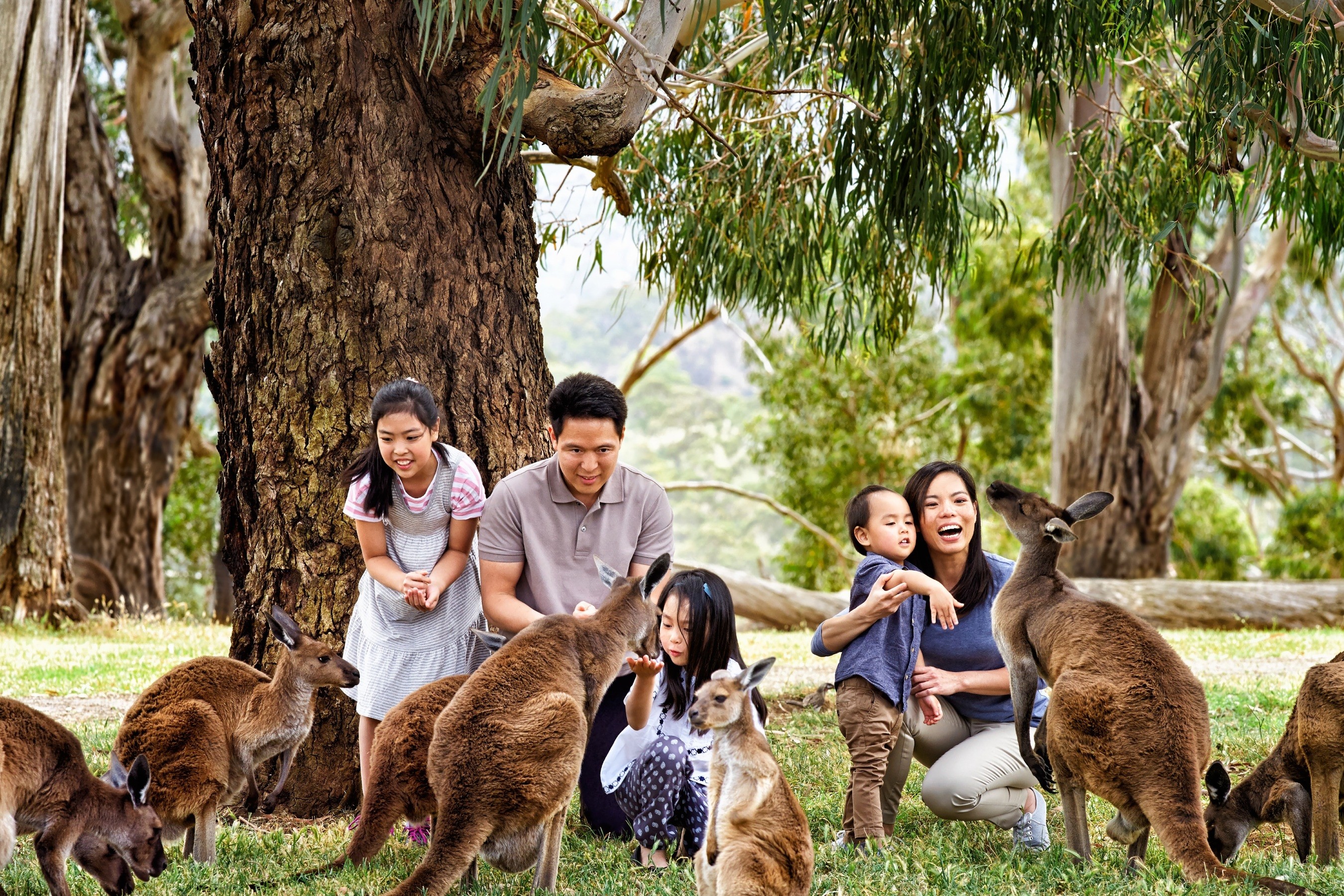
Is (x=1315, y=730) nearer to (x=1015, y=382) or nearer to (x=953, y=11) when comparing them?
(x=953, y=11)

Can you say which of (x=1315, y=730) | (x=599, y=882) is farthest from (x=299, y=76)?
(x=1315, y=730)

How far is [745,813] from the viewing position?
314 cm

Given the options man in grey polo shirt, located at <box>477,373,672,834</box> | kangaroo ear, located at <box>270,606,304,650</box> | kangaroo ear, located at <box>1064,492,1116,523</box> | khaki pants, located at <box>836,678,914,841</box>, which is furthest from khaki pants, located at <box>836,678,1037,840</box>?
kangaroo ear, located at <box>270,606,304,650</box>

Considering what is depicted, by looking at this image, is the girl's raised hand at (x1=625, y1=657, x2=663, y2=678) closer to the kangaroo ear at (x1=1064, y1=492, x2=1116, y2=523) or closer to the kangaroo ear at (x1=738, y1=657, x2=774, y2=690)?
the kangaroo ear at (x1=738, y1=657, x2=774, y2=690)

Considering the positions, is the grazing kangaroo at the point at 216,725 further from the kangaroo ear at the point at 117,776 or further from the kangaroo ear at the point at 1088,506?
the kangaroo ear at the point at 1088,506

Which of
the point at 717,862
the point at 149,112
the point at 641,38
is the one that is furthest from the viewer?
the point at 149,112

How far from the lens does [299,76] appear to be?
15.8 ft

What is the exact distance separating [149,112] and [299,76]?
9.51m

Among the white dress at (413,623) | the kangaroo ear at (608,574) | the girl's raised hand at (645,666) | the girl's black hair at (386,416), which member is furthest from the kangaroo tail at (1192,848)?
the girl's black hair at (386,416)

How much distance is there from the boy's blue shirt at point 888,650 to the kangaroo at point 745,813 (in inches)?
35.1

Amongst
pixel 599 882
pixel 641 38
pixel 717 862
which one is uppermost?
pixel 641 38

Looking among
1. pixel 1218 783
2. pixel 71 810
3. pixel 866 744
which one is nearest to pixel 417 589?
pixel 71 810

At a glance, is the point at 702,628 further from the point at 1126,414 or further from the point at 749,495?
the point at 749,495

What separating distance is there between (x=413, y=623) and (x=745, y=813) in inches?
62.1
